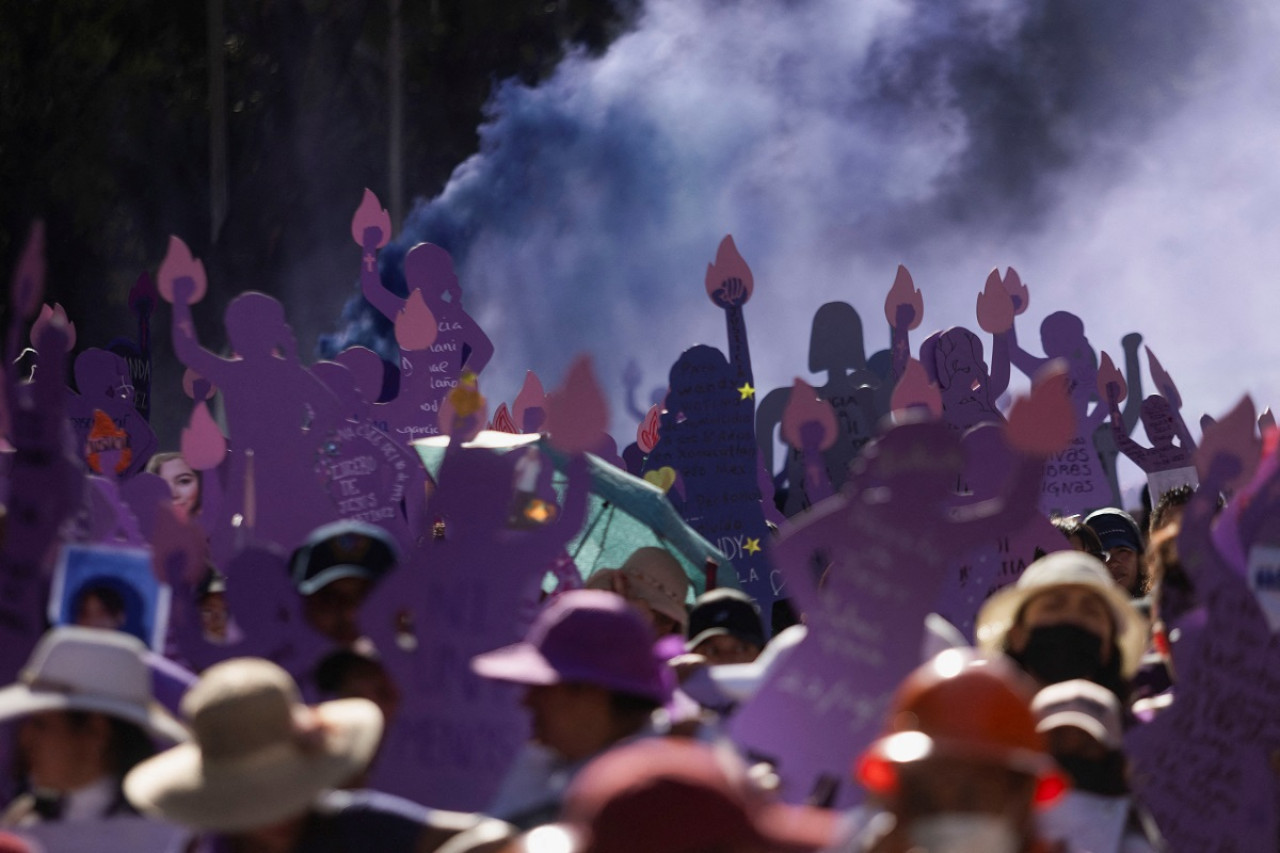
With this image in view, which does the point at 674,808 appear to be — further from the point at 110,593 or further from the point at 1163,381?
the point at 1163,381

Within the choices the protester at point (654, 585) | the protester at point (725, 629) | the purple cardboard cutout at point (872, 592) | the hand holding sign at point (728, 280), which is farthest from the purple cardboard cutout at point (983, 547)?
the hand holding sign at point (728, 280)

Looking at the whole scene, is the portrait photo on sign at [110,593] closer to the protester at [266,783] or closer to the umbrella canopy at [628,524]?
the protester at [266,783]

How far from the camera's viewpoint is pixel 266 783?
264 centimetres

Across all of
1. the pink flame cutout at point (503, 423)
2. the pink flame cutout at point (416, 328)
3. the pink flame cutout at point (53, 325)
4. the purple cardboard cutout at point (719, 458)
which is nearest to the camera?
the pink flame cutout at point (53, 325)

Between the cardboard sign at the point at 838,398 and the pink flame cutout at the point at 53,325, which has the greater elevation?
the cardboard sign at the point at 838,398

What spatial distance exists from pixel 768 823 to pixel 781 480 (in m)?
5.44

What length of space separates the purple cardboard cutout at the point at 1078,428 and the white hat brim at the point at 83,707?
17.2 feet

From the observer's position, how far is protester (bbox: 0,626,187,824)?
9.73 feet

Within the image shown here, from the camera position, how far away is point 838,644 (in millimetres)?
3186

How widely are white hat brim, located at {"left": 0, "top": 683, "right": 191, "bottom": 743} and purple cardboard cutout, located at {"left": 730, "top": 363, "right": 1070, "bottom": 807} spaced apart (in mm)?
959

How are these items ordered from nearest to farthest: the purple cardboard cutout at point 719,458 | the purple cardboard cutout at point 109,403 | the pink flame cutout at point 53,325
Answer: the pink flame cutout at point 53,325, the purple cardboard cutout at point 719,458, the purple cardboard cutout at point 109,403

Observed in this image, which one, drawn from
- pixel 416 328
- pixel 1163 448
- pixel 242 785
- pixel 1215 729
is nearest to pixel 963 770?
pixel 242 785

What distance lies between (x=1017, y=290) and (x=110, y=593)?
7109 millimetres

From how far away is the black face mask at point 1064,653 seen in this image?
3.59 m
